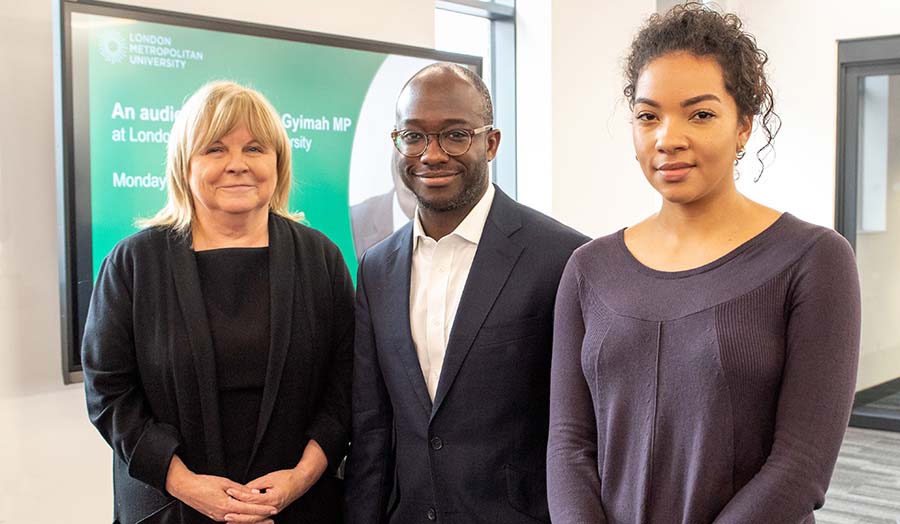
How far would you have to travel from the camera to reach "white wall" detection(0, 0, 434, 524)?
3.04 m

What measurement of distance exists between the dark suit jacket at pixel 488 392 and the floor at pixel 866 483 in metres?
3.12

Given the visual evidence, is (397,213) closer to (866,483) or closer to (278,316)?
(278,316)

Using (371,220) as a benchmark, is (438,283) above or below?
below

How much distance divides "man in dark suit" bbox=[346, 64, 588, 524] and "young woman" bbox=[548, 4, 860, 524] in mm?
216

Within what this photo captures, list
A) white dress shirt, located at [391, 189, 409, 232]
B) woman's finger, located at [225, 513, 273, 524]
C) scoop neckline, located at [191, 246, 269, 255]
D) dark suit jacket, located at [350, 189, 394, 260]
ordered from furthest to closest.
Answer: white dress shirt, located at [391, 189, 409, 232]
dark suit jacket, located at [350, 189, 394, 260]
scoop neckline, located at [191, 246, 269, 255]
woman's finger, located at [225, 513, 273, 524]

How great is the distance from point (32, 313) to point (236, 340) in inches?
55.7

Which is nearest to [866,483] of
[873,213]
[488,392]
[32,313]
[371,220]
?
[873,213]

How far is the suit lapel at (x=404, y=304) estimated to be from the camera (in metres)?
1.90

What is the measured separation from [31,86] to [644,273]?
2.37 metres

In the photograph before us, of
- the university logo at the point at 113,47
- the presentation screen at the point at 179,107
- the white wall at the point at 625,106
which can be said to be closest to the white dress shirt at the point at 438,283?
the presentation screen at the point at 179,107

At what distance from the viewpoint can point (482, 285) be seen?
6.22 feet

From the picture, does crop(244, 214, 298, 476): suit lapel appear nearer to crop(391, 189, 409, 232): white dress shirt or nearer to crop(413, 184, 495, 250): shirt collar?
crop(413, 184, 495, 250): shirt collar

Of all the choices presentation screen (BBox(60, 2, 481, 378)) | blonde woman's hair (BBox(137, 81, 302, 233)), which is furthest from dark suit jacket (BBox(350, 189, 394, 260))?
blonde woman's hair (BBox(137, 81, 302, 233))

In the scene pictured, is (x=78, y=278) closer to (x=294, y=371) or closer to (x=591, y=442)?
(x=294, y=371)
